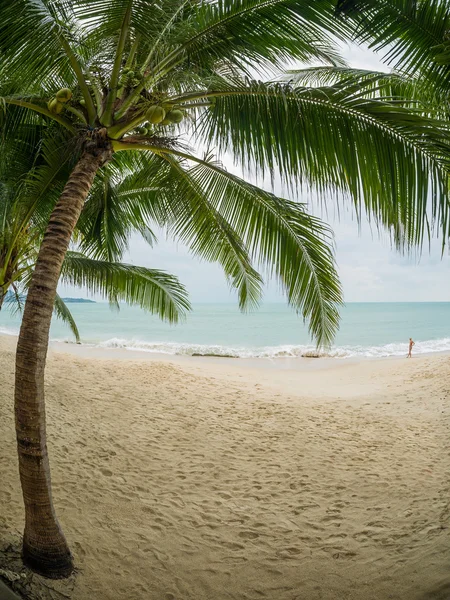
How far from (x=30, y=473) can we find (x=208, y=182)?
124 inches

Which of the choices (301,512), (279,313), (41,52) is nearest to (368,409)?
(301,512)

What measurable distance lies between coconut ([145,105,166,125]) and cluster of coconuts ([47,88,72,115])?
1.74 ft

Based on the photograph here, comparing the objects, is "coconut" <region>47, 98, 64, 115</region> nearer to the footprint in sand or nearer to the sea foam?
the footprint in sand

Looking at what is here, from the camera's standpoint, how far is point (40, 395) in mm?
3020

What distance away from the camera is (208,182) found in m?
4.75

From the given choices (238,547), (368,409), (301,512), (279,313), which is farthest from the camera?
(279,313)

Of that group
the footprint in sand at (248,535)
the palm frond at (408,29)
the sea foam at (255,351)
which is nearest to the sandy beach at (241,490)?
the footprint in sand at (248,535)

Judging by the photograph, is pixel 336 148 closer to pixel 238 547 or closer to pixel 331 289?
pixel 331 289

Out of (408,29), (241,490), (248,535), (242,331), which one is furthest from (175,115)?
(242,331)

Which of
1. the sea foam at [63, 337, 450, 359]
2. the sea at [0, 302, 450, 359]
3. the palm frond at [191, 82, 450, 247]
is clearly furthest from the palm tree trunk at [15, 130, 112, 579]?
the sea at [0, 302, 450, 359]

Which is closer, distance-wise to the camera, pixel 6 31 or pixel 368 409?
pixel 6 31

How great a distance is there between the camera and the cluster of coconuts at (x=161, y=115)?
124 inches

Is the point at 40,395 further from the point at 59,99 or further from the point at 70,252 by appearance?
the point at 70,252

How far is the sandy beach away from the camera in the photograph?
11.5ft
